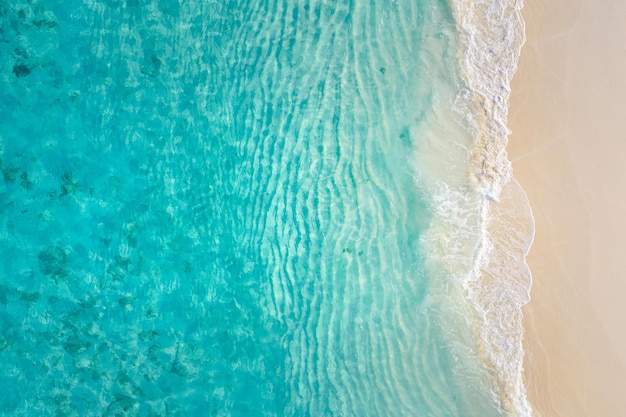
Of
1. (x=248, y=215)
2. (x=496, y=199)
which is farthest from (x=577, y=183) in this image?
(x=248, y=215)

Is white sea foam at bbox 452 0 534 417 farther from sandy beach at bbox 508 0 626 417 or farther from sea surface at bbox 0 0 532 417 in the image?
sandy beach at bbox 508 0 626 417

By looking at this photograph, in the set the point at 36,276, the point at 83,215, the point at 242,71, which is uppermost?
the point at 242,71

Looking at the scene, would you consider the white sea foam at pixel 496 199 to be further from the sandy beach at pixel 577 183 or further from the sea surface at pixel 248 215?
the sandy beach at pixel 577 183

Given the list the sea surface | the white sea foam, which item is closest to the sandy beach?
the white sea foam

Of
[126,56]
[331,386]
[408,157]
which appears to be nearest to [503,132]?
[408,157]

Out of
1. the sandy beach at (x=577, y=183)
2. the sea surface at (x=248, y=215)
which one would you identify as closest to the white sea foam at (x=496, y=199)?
the sea surface at (x=248, y=215)

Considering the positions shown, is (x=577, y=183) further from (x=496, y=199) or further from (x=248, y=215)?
(x=248, y=215)

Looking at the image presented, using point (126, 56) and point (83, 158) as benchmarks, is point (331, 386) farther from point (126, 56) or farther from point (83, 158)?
Answer: point (126, 56)
